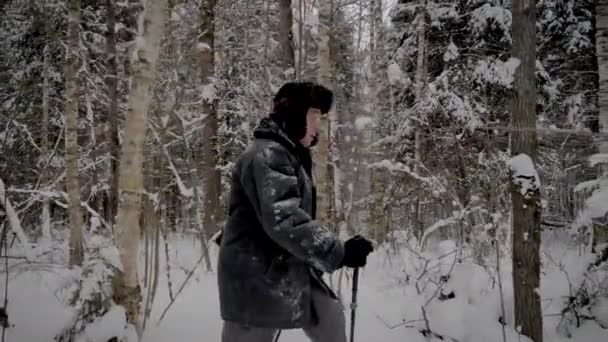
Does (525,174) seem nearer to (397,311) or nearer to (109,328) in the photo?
(397,311)

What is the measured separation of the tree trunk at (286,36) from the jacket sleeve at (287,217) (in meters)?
7.12

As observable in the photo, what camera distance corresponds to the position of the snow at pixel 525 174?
3906 millimetres

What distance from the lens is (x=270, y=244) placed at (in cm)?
236

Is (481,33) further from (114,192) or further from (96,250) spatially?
(96,250)

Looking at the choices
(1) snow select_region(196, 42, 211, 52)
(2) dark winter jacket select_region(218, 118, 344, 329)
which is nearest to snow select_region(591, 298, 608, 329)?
(2) dark winter jacket select_region(218, 118, 344, 329)

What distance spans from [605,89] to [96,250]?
5.77 meters

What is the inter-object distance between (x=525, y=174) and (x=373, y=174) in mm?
7084

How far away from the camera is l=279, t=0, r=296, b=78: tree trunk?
9.26 m

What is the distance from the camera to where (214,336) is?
4301mm

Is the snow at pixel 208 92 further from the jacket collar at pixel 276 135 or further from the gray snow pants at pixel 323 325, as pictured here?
the gray snow pants at pixel 323 325

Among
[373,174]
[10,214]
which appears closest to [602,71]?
[373,174]

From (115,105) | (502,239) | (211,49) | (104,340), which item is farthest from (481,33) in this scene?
(104,340)

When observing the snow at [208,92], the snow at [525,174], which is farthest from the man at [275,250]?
the snow at [208,92]

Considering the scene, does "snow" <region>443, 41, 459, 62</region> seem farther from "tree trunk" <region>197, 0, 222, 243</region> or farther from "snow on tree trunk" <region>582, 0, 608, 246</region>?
"snow on tree trunk" <region>582, 0, 608, 246</region>
